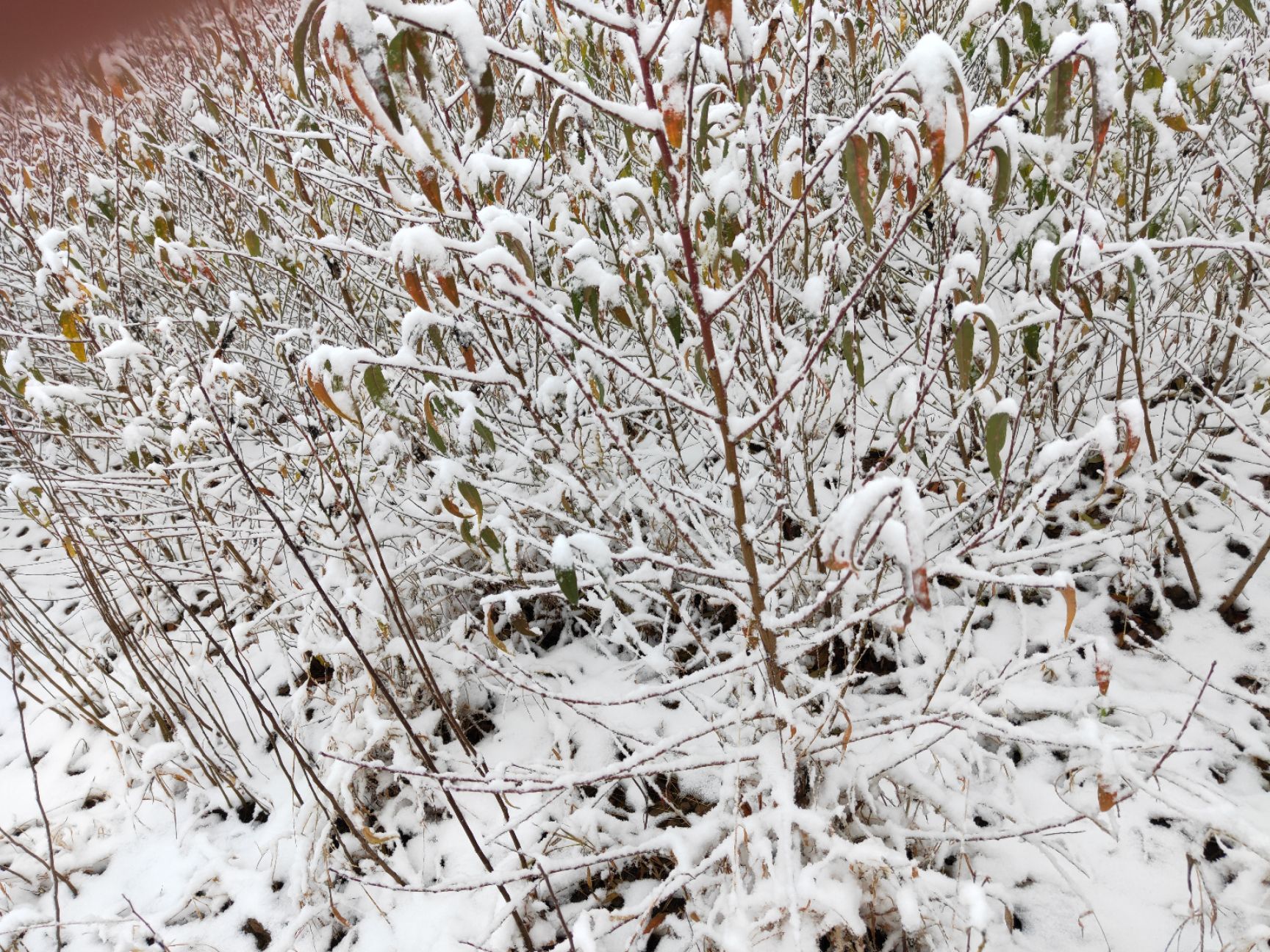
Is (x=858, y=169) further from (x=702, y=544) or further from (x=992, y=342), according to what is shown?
(x=702, y=544)

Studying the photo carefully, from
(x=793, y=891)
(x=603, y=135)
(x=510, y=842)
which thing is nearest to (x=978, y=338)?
(x=603, y=135)

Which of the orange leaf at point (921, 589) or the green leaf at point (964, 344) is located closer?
the orange leaf at point (921, 589)

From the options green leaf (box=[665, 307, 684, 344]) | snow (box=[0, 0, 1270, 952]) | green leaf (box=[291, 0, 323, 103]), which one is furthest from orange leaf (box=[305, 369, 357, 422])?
green leaf (box=[665, 307, 684, 344])

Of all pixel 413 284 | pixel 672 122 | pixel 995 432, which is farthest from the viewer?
pixel 995 432

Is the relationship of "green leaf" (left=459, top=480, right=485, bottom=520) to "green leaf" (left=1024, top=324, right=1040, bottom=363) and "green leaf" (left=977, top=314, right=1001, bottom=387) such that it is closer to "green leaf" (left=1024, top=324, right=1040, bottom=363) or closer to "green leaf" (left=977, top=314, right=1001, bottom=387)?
"green leaf" (left=977, top=314, right=1001, bottom=387)

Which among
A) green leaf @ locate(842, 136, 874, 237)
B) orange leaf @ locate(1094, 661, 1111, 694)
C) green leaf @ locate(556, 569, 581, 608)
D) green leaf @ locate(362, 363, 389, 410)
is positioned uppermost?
green leaf @ locate(362, 363, 389, 410)

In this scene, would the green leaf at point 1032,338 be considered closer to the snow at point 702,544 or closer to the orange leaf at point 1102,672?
the snow at point 702,544

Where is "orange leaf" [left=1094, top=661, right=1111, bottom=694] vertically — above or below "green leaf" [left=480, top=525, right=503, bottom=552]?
below

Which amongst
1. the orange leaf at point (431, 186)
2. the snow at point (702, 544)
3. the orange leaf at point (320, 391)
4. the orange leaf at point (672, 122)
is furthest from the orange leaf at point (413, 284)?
the orange leaf at point (672, 122)

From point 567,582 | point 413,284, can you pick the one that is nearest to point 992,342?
point 567,582

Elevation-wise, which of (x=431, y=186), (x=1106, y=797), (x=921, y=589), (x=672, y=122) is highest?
(x=431, y=186)

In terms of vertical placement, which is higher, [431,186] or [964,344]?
[431,186]

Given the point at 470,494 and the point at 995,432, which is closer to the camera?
the point at 995,432

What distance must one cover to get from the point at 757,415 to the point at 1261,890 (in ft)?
4.75
